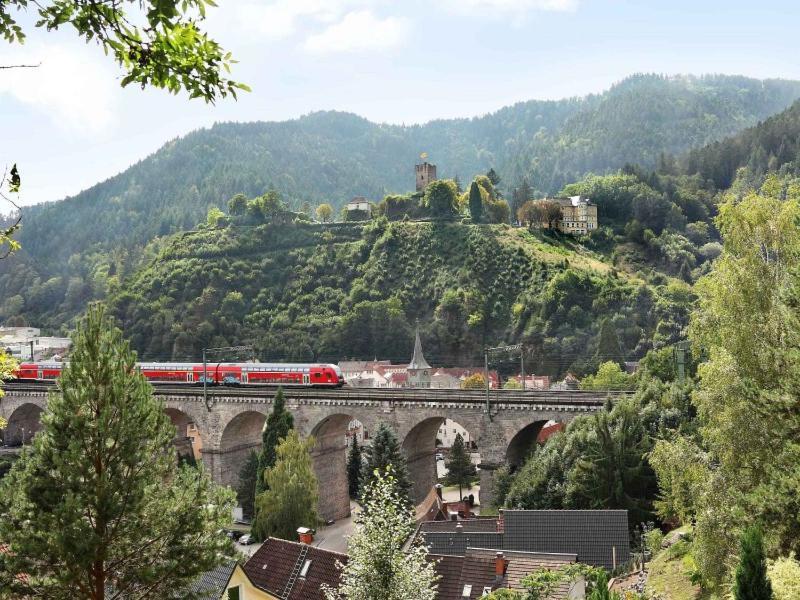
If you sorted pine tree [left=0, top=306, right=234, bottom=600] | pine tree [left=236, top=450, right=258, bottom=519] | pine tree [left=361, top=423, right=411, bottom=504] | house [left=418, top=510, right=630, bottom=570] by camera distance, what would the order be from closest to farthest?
pine tree [left=0, top=306, right=234, bottom=600], house [left=418, top=510, right=630, bottom=570], pine tree [left=361, top=423, right=411, bottom=504], pine tree [left=236, top=450, right=258, bottom=519]

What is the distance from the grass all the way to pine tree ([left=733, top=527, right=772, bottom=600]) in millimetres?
6769

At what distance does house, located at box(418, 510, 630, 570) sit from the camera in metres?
22.8

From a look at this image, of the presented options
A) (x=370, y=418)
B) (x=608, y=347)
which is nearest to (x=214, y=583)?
(x=370, y=418)

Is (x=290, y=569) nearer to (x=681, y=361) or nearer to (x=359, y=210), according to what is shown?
(x=681, y=361)

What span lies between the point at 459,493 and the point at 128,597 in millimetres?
45592

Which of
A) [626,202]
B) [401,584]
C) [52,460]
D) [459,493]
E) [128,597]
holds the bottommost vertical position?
[459,493]

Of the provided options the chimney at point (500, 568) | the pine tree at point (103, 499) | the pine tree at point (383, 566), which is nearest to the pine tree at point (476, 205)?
the chimney at point (500, 568)

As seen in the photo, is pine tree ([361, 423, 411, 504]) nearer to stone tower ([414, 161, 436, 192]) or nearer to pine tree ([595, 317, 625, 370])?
pine tree ([595, 317, 625, 370])

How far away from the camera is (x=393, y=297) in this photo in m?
92.9

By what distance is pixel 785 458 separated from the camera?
13523mm

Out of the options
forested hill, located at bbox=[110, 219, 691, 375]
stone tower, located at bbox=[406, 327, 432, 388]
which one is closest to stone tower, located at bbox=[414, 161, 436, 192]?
forested hill, located at bbox=[110, 219, 691, 375]

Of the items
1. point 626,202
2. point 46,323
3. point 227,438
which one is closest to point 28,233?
point 46,323

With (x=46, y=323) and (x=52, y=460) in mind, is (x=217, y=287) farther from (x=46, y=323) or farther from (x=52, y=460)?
(x=52, y=460)

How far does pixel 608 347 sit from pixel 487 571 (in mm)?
54272
